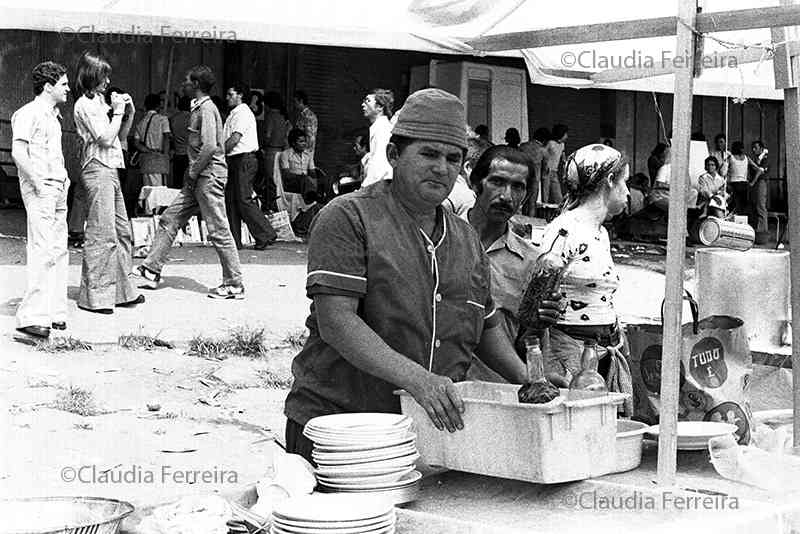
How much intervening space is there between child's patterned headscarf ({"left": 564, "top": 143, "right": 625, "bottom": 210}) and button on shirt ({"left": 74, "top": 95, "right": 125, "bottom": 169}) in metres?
5.12

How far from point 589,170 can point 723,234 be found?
576mm

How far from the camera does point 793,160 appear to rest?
3920 mm

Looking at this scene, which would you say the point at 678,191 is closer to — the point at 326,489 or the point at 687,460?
the point at 687,460

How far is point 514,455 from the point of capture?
2.76 m

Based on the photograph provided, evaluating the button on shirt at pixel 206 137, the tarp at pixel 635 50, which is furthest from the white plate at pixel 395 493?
the button on shirt at pixel 206 137

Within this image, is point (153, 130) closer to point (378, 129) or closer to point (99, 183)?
point (378, 129)

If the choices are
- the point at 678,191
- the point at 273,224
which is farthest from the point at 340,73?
the point at 678,191

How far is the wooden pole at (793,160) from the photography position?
3.94 m

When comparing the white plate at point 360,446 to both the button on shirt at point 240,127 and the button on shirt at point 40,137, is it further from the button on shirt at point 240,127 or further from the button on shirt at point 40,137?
the button on shirt at point 240,127

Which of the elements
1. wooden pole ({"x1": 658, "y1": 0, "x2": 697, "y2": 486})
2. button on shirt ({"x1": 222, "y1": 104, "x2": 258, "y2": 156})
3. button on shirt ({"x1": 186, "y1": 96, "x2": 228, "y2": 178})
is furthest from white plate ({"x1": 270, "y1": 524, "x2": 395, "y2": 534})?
button on shirt ({"x1": 222, "y1": 104, "x2": 258, "y2": 156})

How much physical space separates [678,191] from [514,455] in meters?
0.92

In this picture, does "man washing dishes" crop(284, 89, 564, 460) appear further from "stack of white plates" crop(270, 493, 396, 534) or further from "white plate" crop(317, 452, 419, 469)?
"stack of white plates" crop(270, 493, 396, 534)

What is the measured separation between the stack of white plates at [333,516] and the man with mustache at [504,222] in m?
1.76

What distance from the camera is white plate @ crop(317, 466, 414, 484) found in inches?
106
